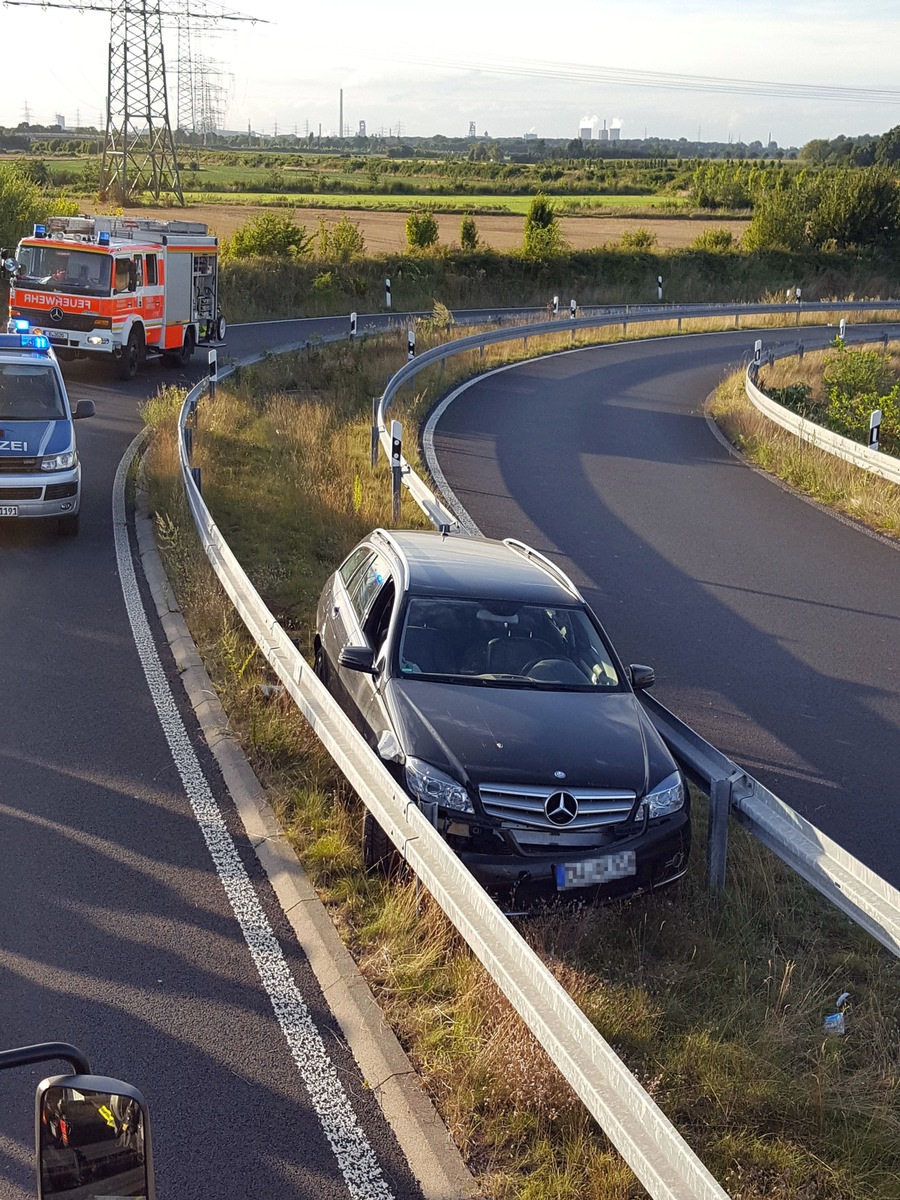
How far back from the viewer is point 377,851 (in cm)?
661

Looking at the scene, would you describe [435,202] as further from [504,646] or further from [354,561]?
[504,646]

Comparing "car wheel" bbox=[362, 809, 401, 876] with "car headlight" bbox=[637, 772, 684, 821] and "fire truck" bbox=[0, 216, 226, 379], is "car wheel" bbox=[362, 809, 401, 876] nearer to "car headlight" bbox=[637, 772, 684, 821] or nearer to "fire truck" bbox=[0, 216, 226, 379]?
"car headlight" bbox=[637, 772, 684, 821]

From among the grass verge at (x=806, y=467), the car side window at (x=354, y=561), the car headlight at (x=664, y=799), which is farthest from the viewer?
the grass verge at (x=806, y=467)

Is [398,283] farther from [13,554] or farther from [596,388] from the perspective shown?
[13,554]

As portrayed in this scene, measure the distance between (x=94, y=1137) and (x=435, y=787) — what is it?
425 cm

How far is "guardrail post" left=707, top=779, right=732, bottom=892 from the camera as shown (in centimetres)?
637

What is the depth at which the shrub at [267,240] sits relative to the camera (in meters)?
47.2

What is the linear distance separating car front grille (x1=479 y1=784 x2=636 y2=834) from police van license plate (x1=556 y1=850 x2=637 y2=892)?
16cm

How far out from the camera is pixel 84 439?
803 inches

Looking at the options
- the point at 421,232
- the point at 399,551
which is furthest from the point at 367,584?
the point at 421,232

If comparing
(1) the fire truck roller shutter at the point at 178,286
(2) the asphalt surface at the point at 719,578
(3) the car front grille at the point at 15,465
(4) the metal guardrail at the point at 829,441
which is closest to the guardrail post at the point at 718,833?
(2) the asphalt surface at the point at 719,578

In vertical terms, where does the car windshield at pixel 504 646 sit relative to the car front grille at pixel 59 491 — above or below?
above

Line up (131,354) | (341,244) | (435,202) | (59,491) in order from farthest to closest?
(435,202), (341,244), (131,354), (59,491)

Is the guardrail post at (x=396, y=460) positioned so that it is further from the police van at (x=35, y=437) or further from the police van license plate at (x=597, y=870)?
the police van license plate at (x=597, y=870)
